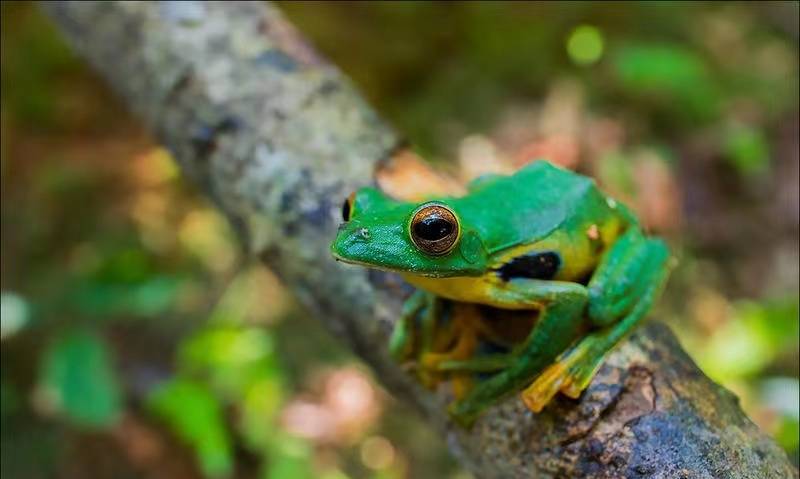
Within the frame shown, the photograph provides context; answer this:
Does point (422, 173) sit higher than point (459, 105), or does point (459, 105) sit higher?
point (459, 105)

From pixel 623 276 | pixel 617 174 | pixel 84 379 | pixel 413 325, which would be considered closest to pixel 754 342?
pixel 617 174

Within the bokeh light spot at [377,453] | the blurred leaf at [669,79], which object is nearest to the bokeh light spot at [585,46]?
the blurred leaf at [669,79]

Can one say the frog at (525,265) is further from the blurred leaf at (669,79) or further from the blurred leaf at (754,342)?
the blurred leaf at (669,79)

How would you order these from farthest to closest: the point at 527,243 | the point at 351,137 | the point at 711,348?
the point at 711,348 < the point at 351,137 < the point at 527,243

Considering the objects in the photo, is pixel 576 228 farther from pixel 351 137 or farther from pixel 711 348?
pixel 711 348

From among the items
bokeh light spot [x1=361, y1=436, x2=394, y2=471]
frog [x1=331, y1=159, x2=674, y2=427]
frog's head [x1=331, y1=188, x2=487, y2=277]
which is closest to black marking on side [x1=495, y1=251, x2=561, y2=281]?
frog [x1=331, y1=159, x2=674, y2=427]

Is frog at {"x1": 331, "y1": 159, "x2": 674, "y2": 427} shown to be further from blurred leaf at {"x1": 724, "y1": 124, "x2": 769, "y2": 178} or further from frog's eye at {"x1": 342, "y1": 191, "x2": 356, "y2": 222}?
blurred leaf at {"x1": 724, "y1": 124, "x2": 769, "y2": 178}

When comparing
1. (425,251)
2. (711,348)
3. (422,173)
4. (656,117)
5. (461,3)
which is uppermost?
(461,3)

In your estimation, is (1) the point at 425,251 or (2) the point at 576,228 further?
(2) the point at 576,228

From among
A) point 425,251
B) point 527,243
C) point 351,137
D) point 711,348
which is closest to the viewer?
point 425,251

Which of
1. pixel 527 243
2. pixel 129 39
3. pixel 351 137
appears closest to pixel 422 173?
pixel 351 137
